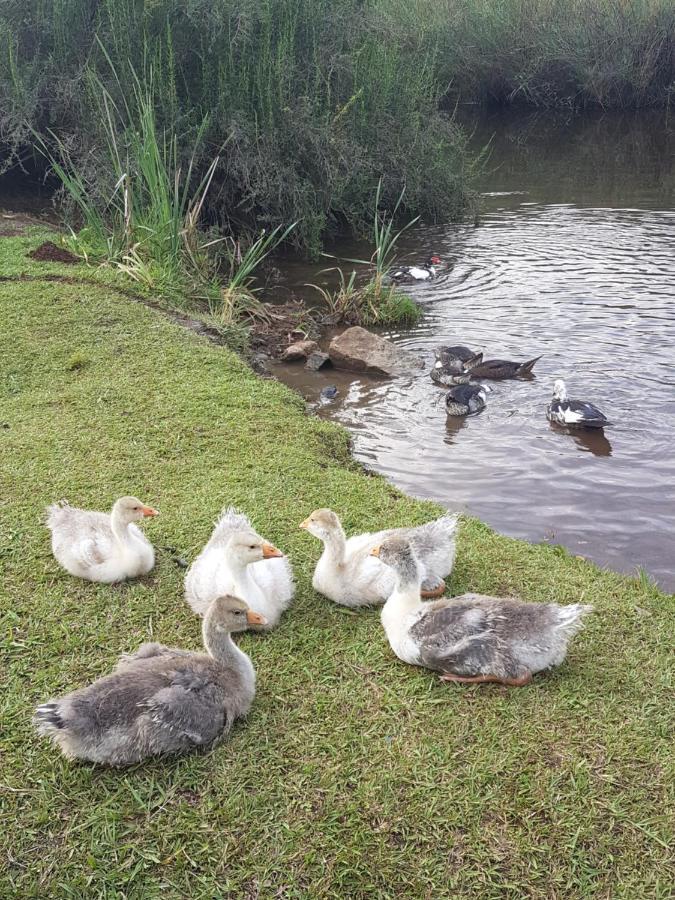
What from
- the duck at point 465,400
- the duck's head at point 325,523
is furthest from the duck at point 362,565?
the duck at point 465,400

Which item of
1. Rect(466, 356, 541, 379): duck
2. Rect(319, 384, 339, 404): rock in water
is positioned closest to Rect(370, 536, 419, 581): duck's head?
Rect(319, 384, 339, 404): rock in water

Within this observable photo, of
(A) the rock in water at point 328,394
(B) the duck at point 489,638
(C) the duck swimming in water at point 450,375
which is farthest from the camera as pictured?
(C) the duck swimming in water at point 450,375

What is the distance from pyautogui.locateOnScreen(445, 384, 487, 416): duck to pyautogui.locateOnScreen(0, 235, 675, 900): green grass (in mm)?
3323

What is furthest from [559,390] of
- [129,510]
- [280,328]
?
[129,510]

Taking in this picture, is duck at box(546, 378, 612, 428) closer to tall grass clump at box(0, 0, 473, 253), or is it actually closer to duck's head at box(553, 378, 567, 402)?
duck's head at box(553, 378, 567, 402)

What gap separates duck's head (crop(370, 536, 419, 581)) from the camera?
15.0 ft

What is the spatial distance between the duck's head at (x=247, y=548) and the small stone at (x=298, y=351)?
6.90m

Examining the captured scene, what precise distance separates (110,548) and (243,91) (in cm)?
1199

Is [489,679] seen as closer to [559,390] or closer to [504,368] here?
[559,390]

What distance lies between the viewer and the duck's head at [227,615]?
4.10 m

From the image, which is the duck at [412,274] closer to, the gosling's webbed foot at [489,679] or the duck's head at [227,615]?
the gosling's webbed foot at [489,679]

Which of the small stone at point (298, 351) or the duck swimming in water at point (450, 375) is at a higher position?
the duck swimming in water at point (450, 375)

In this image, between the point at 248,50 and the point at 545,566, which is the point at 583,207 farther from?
the point at 545,566

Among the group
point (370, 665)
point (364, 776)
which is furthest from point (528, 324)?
point (364, 776)
